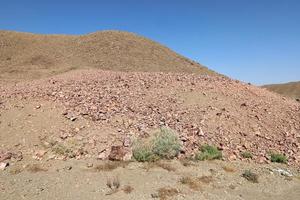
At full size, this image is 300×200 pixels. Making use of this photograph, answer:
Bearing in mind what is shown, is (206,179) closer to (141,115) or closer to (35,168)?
(141,115)

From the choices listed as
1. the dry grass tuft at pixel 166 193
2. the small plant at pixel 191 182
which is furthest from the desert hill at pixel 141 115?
the dry grass tuft at pixel 166 193

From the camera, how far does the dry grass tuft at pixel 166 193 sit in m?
7.32

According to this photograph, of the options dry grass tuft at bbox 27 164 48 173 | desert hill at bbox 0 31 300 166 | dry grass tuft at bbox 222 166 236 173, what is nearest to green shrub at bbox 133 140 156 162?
desert hill at bbox 0 31 300 166

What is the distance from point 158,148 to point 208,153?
148cm

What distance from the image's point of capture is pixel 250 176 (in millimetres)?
8641

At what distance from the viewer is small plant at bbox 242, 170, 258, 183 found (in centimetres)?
857

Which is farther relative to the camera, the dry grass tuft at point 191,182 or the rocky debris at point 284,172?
the rocky debris at point 284,172

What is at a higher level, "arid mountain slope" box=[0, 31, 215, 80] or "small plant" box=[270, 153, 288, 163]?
"arid mountain slope" box=[0, 31, 215, 80]

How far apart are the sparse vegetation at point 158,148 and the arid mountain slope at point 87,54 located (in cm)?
1474

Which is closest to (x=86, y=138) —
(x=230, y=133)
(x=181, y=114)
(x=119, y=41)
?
(x=181, y=114)

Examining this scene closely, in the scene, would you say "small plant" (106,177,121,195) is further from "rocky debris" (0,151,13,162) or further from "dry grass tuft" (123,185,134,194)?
"rocky debris" (0,151,13,162)

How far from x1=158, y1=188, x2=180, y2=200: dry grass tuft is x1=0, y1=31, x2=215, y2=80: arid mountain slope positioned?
16.9 m

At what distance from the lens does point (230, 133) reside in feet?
36.3

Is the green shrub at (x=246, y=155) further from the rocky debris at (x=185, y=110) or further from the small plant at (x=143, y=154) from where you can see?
the small plant at (x=143, y=154)
